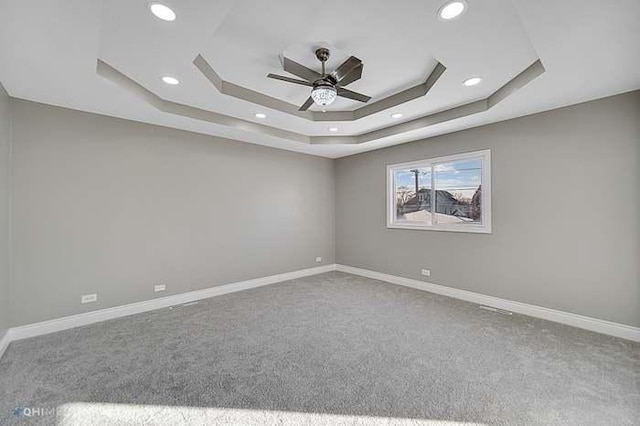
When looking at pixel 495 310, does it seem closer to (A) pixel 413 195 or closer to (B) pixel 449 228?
(B) pixel 449 228

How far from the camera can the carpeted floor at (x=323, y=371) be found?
176 cm

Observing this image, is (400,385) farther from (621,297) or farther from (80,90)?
(80,90)

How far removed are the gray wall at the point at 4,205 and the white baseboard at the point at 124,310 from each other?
0.56ft

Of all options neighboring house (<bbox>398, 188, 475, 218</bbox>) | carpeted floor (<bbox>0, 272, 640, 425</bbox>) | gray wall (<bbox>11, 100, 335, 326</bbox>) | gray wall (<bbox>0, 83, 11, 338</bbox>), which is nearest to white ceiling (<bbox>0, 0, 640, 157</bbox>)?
gray wall (<bbox>0, 83, 11, 338</bbox>)

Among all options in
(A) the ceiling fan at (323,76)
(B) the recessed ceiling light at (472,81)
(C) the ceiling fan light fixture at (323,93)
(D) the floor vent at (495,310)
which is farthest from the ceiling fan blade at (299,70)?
(D) the floor vent at (495,310)

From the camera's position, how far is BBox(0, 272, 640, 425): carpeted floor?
176 centimetres

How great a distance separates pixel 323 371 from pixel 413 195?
3522 millimetres

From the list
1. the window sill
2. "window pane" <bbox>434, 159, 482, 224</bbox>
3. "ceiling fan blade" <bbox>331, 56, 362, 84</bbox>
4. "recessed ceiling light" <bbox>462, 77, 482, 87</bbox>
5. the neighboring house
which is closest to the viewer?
"ceiling fan blade" <bbox>331, 56, 362, 84</bbox>

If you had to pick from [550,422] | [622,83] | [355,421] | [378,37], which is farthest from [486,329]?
[378,37]

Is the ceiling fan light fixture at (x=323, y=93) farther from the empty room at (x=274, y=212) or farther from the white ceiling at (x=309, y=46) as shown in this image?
the white ceiling at (x=309, y=46)

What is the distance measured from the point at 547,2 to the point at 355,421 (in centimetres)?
280

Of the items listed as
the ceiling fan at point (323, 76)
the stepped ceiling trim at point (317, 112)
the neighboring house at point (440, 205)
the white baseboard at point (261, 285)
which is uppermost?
the stepped ceiling trim at point (317, 112)

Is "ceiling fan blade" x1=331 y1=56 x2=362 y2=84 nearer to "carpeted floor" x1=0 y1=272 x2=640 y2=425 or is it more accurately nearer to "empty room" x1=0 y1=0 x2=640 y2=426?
"empty room" x1=0 y1=0 x2=640 y2=426

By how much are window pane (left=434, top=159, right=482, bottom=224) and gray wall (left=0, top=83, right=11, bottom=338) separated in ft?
17.6
